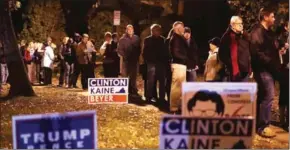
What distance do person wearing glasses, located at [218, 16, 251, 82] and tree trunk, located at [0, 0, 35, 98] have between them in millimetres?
3865

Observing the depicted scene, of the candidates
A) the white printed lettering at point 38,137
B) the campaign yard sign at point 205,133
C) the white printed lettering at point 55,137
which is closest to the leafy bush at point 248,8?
the campaign yard sign at point 205,133

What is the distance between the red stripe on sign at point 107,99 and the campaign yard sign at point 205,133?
3225 millimetres

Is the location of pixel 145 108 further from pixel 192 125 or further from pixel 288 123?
pixel 192 125

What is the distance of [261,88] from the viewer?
791 cm

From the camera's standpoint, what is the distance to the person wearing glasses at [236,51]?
317 inches

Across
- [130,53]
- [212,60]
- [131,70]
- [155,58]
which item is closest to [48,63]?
[131,70]

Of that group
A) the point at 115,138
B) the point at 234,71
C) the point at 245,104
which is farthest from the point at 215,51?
the point at 245,104

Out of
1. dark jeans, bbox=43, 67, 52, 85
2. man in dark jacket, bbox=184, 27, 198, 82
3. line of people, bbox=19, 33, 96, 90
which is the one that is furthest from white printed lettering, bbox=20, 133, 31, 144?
dark jeans, bbox=43, 67, 52, 85

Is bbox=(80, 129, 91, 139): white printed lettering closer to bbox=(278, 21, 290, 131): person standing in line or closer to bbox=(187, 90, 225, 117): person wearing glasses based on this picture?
bbox=(187, 90, 225, 117): person wearing glasses

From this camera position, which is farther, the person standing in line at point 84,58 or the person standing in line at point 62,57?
the person standing in line at point 62,57

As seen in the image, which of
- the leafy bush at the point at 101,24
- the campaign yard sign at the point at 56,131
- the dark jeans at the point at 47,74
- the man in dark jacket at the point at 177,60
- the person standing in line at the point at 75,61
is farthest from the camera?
the leafy bush at the point at 101,24

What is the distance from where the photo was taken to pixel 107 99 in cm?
843

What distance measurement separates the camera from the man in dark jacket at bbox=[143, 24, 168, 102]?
955cm

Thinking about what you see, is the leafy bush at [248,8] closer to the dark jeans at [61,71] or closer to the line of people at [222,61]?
the line of people at [222,61]
